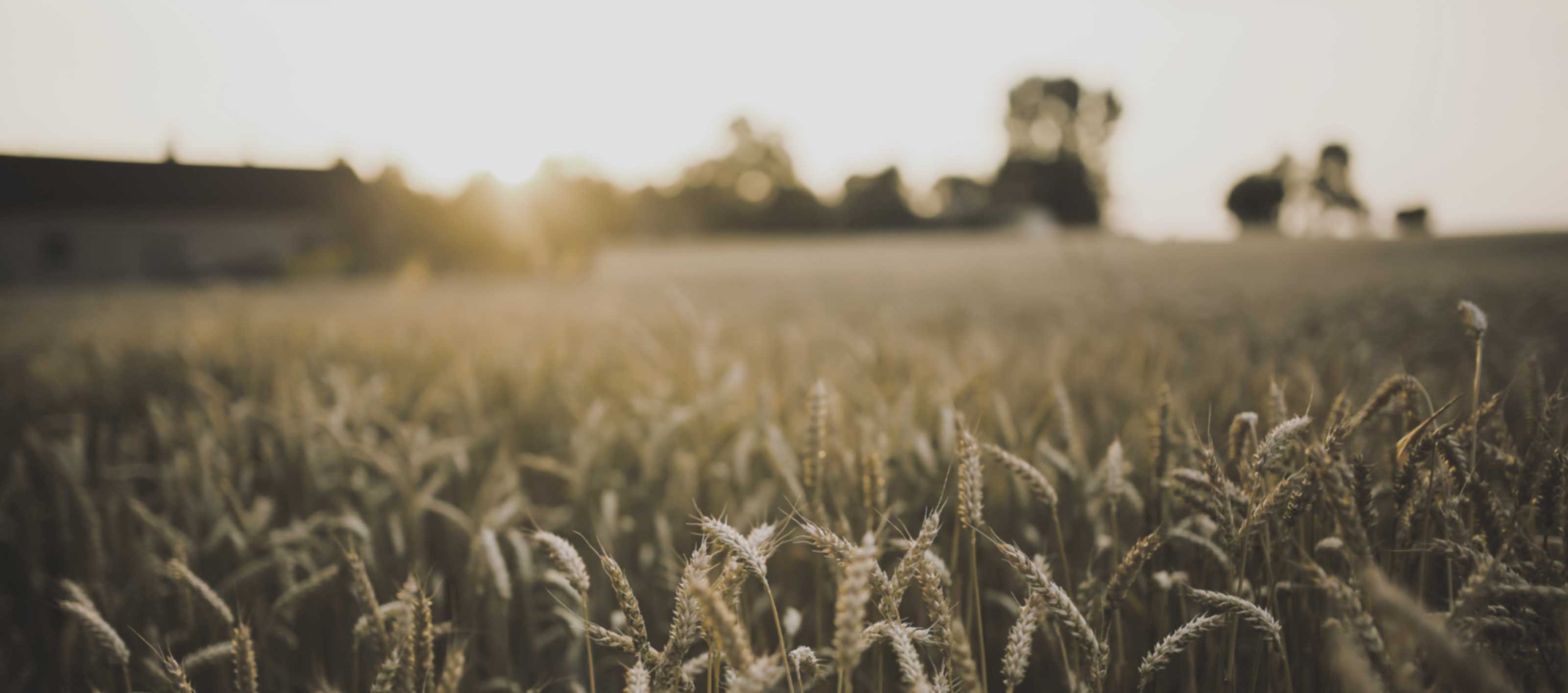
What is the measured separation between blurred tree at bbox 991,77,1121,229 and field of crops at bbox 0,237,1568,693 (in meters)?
27.8

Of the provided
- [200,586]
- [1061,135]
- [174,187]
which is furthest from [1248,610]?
[1061,135]

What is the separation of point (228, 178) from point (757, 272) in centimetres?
2432

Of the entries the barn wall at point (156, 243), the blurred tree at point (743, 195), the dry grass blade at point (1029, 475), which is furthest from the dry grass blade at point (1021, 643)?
the blurred tree at point (743, 195)

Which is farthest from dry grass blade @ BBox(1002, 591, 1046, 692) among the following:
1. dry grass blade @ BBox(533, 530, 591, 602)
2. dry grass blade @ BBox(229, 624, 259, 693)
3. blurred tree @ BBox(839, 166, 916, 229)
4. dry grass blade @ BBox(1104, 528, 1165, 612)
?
blurred tree @ BBox(839, 166, 916, 229)

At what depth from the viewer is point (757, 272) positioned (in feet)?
37.3

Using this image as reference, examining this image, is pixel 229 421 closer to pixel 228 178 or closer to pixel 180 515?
pixel 180 515

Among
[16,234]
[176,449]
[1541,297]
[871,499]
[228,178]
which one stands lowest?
[176,449]

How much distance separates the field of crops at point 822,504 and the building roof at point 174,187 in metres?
21.7

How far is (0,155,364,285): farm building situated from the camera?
18.5m

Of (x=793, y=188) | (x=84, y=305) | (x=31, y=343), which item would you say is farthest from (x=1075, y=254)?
(x=793, y=188)

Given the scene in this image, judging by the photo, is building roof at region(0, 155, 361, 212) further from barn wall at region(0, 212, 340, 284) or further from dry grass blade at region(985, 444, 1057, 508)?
dry grass blade at region(985, 444, 1057, 508)

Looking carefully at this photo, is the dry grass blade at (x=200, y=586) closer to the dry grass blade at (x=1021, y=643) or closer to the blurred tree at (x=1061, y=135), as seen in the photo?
the dry grass blade at (x=1021, y=643)

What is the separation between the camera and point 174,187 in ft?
76.5

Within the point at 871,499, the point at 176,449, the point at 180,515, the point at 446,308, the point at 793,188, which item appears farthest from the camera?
the point at 793,188
